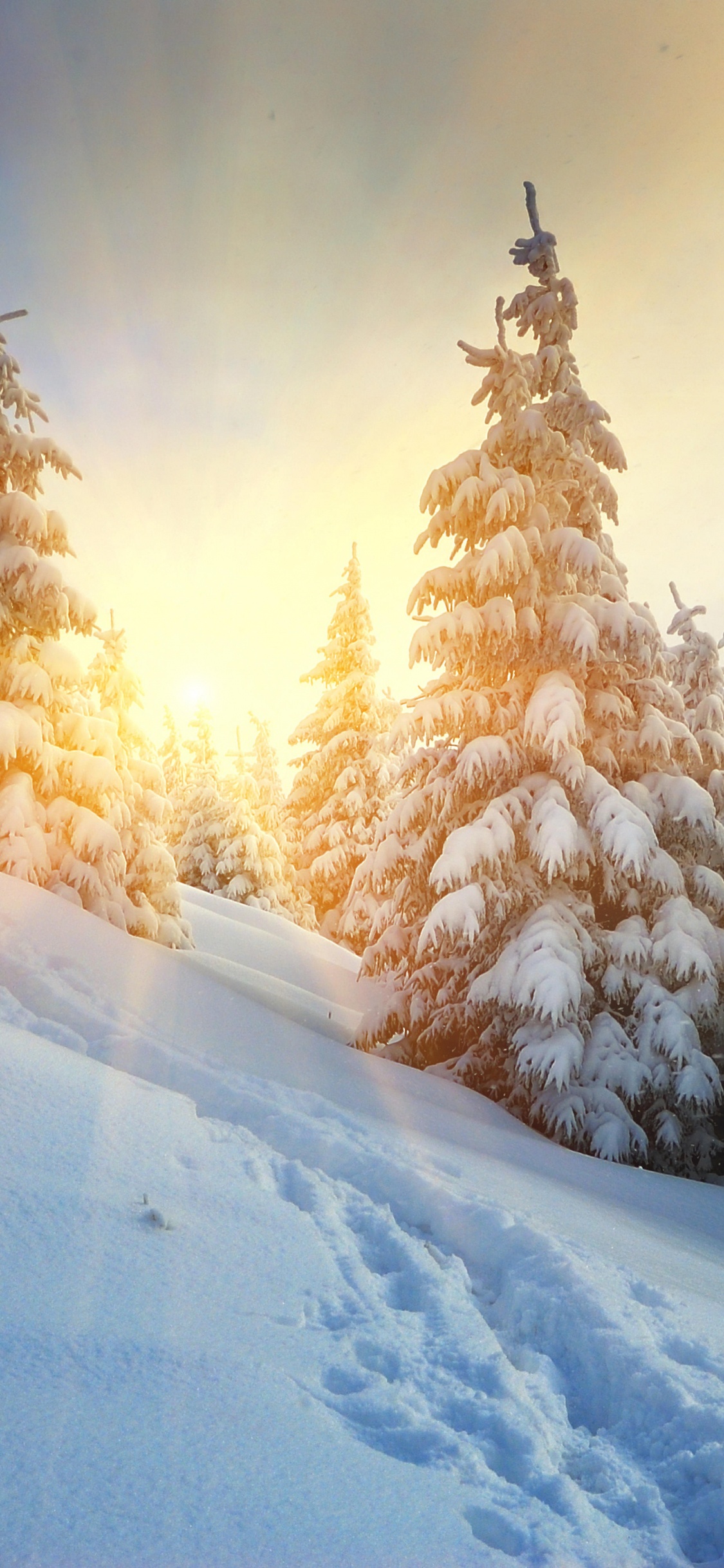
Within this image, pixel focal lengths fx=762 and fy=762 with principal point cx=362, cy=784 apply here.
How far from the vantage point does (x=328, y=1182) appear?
11.9ft

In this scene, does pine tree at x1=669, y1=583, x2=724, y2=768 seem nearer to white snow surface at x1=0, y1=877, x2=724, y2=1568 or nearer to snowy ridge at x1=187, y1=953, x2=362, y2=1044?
snowy ridge at x1=187, y1=953, x2=362, y2=1044

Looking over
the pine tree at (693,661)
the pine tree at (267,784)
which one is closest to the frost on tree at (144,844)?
the pine tree at (693,661)

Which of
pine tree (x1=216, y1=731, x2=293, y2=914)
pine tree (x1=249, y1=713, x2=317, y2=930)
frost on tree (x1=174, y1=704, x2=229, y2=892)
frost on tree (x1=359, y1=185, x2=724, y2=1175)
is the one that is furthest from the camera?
pine tree (x1=249, y1=713, x2=317, y2=930)

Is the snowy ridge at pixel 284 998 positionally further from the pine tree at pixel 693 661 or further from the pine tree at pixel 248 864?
the pine tree at pixel 248 864

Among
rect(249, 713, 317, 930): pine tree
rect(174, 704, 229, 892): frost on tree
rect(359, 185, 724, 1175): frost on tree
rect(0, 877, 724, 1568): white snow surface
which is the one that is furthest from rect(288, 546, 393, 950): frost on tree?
rect(0, 877, 724, 1568): white snow surface

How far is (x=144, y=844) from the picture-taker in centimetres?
1095

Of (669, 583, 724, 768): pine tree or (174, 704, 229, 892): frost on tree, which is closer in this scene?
(669, 583, 724, 768): pine tree

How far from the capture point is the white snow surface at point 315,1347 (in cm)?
171

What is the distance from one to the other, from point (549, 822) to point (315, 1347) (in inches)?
243

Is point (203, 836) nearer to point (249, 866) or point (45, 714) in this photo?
point (249, 866)

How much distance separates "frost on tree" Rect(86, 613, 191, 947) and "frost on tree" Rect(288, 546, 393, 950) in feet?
36.0

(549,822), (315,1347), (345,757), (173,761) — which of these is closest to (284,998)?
(549,822)

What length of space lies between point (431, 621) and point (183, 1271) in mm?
7535

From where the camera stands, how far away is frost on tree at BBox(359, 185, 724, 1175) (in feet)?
25.6
